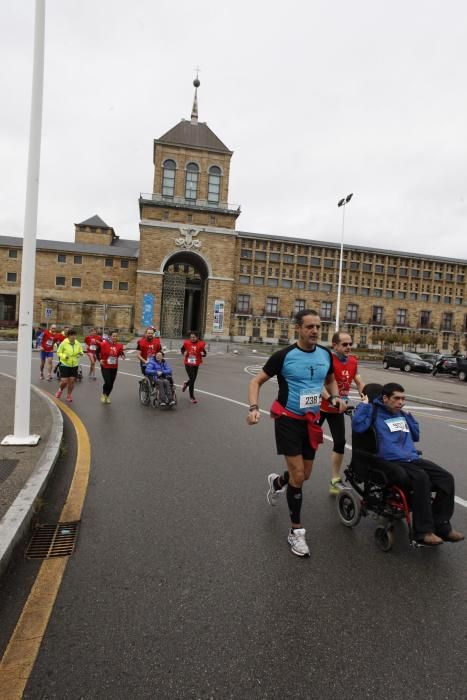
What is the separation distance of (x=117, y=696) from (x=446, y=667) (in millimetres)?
1672

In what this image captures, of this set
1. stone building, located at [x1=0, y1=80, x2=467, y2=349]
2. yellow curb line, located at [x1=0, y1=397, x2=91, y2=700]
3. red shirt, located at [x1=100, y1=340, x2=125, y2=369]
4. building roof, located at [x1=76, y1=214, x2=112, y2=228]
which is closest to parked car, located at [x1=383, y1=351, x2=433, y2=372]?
stone building, located at [x1=0, y1=80, x2=467, y2=349]

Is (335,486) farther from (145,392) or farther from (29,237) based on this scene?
(145,392)

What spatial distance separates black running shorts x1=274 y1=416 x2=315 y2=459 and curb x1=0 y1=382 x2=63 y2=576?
6.93 feet

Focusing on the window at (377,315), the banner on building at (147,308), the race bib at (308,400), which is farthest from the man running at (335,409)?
the window at (377,315)

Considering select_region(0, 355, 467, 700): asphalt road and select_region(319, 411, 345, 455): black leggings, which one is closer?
select_region(0, 355, 467, 700): asphalt road

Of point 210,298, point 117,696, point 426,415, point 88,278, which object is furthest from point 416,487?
point 88,278

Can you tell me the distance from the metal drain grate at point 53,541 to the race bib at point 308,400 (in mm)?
2140

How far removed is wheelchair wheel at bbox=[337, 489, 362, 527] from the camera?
12.1 feet

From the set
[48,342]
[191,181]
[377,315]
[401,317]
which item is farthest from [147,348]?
[401,317]

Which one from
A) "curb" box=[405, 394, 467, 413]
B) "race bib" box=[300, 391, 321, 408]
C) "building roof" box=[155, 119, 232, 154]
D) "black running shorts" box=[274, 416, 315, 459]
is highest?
"building roof" box=[155, 119, 232, 154]

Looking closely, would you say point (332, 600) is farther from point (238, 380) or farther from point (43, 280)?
point (43, 280)

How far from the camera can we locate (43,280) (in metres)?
52.4

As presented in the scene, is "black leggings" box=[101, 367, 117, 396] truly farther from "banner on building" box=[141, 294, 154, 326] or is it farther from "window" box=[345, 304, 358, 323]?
"window" box=[345, 304, 358, 323]

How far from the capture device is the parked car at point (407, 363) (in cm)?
2997
